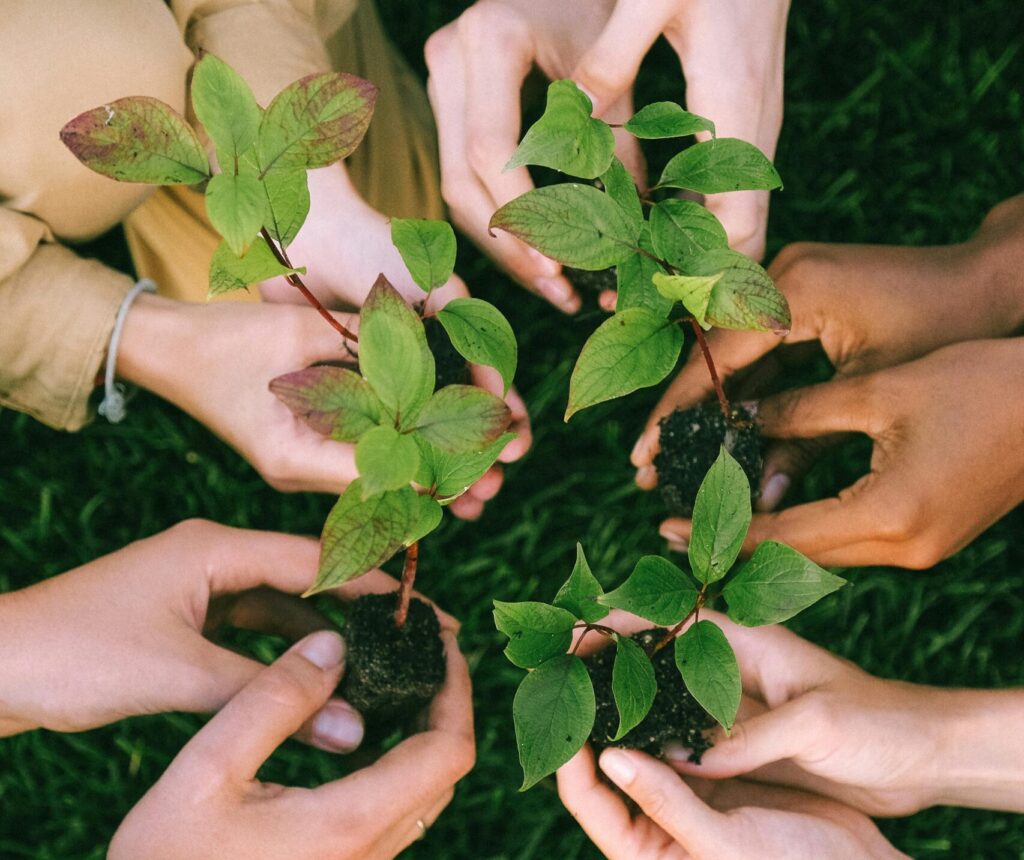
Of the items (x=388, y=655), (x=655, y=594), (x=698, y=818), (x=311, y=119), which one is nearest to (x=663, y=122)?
(x=311, y=119)

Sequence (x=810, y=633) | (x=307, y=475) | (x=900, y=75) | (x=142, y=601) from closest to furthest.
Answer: (x=142, y=601) → (x=307, y=475) → (x=810, y=633) → (x=900, y=75)

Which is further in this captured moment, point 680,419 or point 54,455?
point 54,455

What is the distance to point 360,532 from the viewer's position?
2.07ft

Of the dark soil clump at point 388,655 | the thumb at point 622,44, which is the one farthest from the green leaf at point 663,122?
the dark soil clump at point 388,655

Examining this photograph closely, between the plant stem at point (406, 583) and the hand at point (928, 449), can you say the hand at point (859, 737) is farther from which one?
the plant stem at point (406, 583)

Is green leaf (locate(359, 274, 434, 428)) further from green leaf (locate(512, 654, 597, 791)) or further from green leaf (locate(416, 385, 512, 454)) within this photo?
green leaf (locate(512, 654, 597, 791))

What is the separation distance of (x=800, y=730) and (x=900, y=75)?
118 centimetres

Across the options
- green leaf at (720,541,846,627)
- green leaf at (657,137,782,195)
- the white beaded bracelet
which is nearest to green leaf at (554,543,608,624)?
green leaf at (720,541,846,627)

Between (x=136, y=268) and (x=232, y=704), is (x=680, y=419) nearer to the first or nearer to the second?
(x=232, y=704)

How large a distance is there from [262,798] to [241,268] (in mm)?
582

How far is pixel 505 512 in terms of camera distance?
1.50 meters

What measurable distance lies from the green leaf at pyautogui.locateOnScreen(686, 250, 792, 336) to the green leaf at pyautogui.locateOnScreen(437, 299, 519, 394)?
6.8 inches

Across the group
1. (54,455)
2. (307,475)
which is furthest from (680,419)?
(54,455)

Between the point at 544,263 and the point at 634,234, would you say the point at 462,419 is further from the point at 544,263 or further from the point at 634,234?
the point at 544,263
